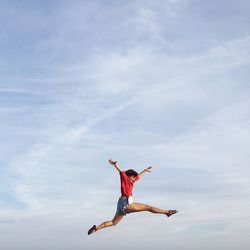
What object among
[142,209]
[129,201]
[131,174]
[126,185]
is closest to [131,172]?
[131,174]

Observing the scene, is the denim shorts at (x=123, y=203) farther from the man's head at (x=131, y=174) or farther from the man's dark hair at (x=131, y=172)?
the man's dark hair at (x=131, y=172)

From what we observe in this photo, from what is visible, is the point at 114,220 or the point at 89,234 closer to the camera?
the point at 89,234

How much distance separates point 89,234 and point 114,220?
7.07 ft

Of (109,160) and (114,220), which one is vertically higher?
(109,160)

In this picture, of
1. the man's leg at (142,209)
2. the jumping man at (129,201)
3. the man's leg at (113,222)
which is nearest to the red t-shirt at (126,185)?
the jumping man at (129,201)

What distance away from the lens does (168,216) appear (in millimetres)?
24375

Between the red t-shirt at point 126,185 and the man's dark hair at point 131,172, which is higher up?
the man's dark hair at point 131,172

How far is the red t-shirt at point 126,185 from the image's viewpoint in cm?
2423

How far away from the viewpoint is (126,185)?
24.5 m

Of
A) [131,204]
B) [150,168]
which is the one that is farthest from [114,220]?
[150,168]

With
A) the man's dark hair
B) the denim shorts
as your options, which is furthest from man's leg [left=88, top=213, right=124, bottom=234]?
the man's dark hair

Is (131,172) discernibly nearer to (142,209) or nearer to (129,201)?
(129,201)

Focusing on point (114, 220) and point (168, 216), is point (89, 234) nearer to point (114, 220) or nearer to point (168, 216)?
point (114, 220)

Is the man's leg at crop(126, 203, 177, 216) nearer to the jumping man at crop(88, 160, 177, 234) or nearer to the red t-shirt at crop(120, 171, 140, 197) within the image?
the jumping man at crop(88, 160, 177, 234)
